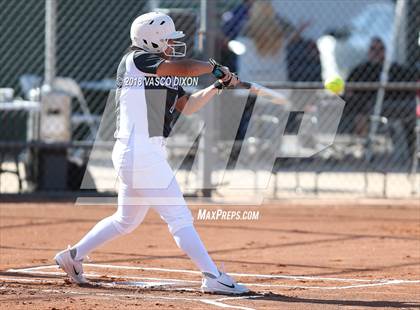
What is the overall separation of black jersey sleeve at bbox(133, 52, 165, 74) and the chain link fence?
5.79 metres

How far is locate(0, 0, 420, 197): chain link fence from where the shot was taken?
12.8 m

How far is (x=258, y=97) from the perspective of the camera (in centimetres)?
1370

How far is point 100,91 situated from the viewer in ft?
53.0

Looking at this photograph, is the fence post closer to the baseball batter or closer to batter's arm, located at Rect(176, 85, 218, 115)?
batter's arm, located at Rect(176, 85, 218, 115)

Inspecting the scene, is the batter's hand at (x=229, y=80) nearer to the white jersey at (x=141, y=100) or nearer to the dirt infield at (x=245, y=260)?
the white jersey at (x=141, y=100)

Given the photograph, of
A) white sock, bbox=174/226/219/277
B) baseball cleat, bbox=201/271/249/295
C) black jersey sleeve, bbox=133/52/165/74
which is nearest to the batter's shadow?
baseball cleat, bbox=201/271/249/295

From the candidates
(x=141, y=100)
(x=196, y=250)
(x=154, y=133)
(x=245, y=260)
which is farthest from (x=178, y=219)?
(x=245, y=260)

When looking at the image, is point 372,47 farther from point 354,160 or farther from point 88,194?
point 88,194

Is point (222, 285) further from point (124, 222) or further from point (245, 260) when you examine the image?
point (245, 260)

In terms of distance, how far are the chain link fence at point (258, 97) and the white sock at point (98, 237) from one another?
546 centimetres

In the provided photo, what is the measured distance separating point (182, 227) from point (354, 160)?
29.3 ft

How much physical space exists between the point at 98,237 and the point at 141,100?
0.98m

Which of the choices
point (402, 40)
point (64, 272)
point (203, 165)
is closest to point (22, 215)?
point (203, 165)

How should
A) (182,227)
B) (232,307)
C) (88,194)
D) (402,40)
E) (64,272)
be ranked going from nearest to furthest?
(232,307) → (182,227) → (64,272) → (88,194) → (402,40)
